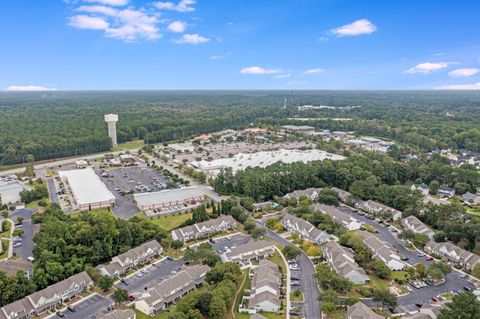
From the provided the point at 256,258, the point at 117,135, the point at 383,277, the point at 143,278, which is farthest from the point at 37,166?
the point at 383,277

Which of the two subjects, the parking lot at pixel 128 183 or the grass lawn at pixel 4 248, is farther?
the parking lot at pixel 128 183

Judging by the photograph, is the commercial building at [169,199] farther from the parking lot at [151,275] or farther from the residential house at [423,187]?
the residential house at [423,187]

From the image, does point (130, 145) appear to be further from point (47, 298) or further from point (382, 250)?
point (382, 250)

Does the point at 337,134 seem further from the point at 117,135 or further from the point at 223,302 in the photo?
the point at 223,302

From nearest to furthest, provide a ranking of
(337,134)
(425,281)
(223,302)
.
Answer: (223,302) < (425,281) < (337,134)

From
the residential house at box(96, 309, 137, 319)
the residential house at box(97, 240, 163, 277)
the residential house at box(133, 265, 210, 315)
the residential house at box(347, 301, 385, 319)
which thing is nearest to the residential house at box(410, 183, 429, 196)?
the residential house at box(347, 301, 385, 319)

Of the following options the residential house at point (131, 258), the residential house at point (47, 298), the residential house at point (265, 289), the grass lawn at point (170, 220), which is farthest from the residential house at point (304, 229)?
the residential house at point (47, 298)
